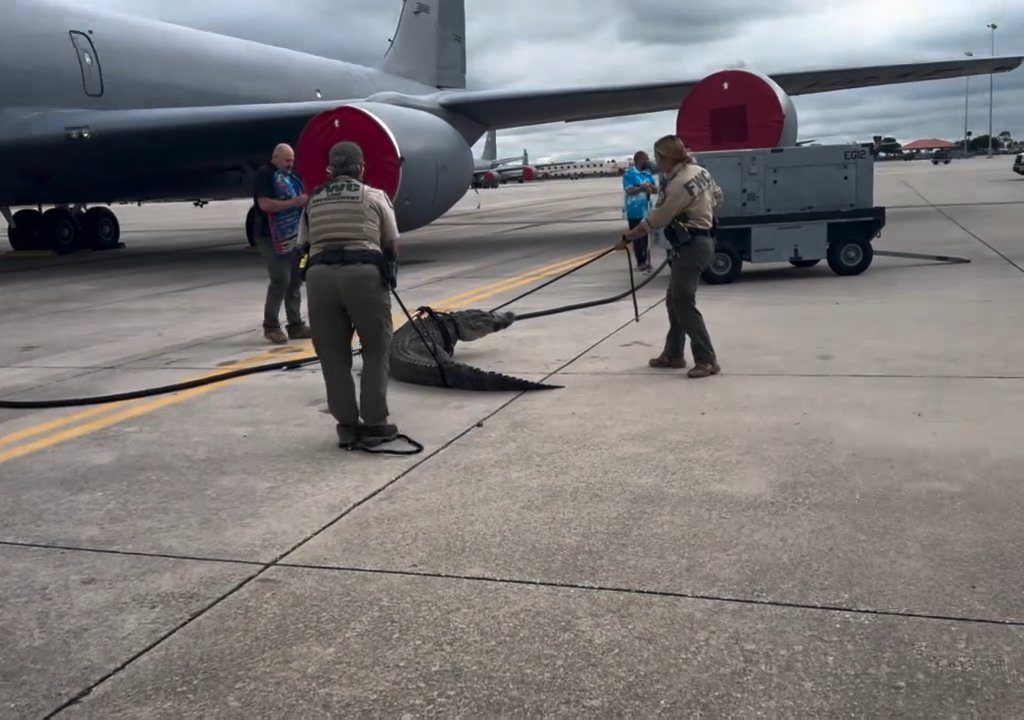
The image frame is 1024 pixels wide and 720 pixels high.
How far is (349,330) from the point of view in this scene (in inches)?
208

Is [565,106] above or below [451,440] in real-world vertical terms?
above

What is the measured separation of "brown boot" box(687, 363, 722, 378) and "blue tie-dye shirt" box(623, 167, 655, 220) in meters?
6.99

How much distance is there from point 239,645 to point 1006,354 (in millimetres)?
5677

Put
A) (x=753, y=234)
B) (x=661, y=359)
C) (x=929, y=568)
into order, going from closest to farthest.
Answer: (x=929, y=568) → (x=661, y=359) → (x=753, y=234)

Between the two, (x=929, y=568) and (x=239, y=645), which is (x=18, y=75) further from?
(x=929, y=568)

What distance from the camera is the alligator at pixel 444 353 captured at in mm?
6455

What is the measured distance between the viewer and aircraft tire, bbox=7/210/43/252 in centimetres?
2009

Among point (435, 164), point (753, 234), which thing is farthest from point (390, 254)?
point (435, 164)

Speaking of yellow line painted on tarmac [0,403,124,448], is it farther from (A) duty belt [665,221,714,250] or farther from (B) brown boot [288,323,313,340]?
(A) duty belt [665,221,714,250]

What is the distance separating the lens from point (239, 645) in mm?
3084

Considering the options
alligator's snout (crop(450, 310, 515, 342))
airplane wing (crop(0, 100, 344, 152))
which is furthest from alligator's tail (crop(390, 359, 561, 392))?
airplane wing (crop(0, 100, 344, 152))

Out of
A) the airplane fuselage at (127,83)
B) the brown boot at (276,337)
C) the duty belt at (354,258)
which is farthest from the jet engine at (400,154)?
the duty belt at (354,258)

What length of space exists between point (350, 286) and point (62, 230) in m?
17.3

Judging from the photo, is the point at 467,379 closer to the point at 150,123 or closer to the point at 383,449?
the point at 383,449
